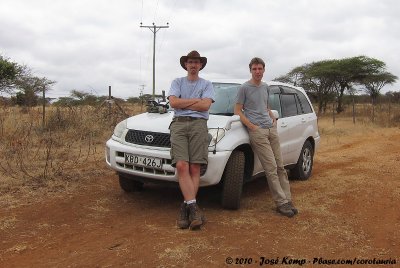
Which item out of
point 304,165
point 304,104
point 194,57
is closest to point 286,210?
point 194,57

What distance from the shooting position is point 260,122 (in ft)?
16.1

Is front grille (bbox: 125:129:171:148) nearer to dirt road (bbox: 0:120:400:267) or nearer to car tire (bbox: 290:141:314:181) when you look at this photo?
dirt road (bbox: 0:120:400:267)

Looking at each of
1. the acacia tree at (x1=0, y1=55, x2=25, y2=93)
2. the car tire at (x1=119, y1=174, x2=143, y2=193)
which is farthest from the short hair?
the acacia tree at (x1=0, y1=55, x2=25, y2=93)

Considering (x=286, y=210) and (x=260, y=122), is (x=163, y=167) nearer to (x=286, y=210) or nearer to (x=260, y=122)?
(x=260, y=122)

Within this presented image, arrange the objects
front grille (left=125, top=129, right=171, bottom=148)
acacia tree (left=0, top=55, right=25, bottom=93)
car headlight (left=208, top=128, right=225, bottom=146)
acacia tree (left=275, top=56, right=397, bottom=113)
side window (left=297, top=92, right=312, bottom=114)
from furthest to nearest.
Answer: acacia tree (left=275, top=56, right=397, bottom=113)
acacia tree (left=0, top=55, right=25, bottom=93)
side window (left=297, top=92, right=312, bottom=114)
front grille (left=125, top=129, right=171, bottom=148)
car headlight (left=208, top=128, right=225, bottom=146)

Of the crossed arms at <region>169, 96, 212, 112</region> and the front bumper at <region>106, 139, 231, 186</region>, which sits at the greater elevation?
the crossed arms at <region>169, 96, 212, 112</region>

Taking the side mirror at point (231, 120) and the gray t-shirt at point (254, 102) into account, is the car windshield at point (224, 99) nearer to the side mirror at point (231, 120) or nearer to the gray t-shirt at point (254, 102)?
the side mirror at point (231, 120)

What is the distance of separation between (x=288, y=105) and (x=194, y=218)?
281 cm

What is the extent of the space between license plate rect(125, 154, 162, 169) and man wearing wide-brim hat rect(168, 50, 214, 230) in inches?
11.0

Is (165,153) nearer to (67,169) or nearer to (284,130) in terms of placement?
(284,130)

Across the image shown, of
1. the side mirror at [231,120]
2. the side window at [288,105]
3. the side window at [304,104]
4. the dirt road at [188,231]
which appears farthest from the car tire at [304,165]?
the side mirror at [231,120]

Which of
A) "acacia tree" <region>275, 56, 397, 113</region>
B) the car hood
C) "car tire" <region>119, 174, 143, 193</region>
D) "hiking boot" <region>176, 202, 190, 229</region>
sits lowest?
"hiking boot" <region>176, 202, 190, 229</region>

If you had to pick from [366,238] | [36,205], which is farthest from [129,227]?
[366,238]

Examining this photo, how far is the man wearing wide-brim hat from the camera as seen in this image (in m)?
4.29
